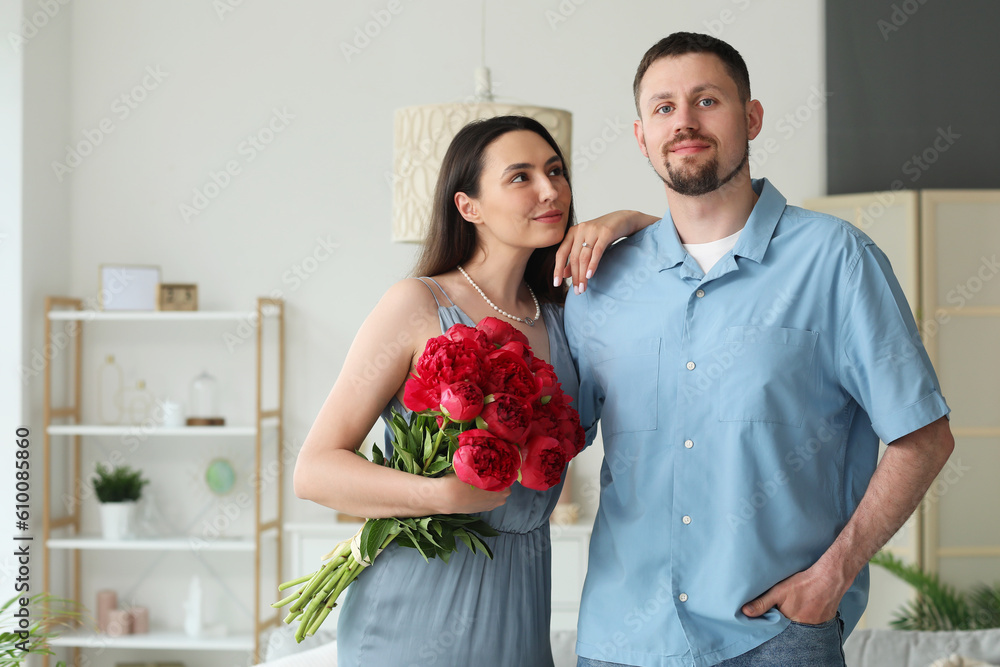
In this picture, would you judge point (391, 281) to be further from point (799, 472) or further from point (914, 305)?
point (799, 472)

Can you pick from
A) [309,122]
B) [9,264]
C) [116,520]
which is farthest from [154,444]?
[309,122]

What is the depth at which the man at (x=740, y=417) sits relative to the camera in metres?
1.45

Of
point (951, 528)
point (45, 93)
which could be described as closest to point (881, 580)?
point (951, 528)

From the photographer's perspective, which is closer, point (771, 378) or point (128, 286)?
point (771, 378)

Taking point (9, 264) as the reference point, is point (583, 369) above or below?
below

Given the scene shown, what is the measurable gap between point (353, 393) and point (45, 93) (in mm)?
3573

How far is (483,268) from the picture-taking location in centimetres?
190

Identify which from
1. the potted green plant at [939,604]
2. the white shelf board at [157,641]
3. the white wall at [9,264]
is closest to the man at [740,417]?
the potted green plant at [939,604]

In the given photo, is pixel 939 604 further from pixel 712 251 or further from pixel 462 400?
pixel 462 400

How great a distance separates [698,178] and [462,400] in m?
0.59

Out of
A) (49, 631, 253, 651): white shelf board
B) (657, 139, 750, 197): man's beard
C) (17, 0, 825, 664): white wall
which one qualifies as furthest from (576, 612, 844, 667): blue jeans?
(49, 631, 253, 651): white shelf board

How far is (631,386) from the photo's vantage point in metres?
1.62

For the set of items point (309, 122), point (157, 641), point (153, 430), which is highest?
point (309, 122)

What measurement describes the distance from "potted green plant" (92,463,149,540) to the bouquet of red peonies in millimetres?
3011
